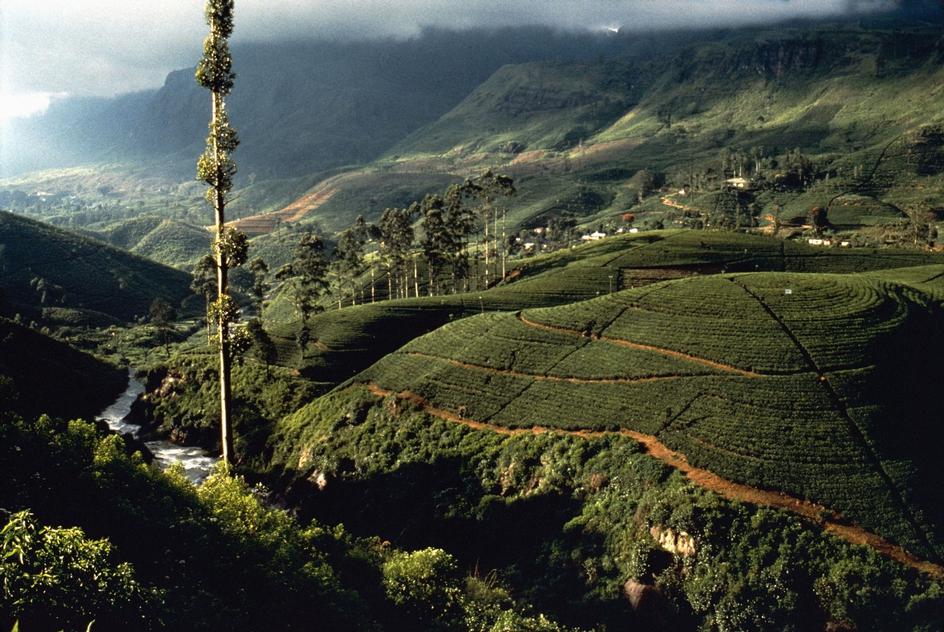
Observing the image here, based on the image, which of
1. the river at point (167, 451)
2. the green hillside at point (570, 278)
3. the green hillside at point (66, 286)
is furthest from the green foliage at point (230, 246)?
the green hillside at point (66, 286)

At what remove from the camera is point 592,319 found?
70375 millimetres

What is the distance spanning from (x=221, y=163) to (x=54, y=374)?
85.5 m

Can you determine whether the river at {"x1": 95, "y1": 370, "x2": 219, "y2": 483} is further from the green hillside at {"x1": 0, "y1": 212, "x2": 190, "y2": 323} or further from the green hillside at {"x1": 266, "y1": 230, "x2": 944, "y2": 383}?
the green hillside at {"x1": 0, "y1": 212, "x2": 190, "y2": 323}

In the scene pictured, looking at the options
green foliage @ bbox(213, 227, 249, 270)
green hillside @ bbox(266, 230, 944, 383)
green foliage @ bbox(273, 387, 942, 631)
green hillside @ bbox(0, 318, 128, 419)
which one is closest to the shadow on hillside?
green foliage @ bbox(273, 387, 942, 631)

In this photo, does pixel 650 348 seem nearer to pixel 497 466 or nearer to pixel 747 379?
pixel 747 379

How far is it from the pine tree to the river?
39.6 metres

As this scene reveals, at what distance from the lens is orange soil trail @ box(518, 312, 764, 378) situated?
54778mm

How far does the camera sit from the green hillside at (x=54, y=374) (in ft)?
265

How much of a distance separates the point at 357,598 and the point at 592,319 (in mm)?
50614

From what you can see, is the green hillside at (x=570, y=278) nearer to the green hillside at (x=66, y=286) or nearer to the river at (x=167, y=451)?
the river at (x=167, y=451)

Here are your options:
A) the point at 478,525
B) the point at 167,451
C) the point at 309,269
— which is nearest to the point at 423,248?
the point at 309,269

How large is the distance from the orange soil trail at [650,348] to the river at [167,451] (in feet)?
132

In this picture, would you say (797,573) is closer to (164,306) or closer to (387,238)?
(387,238)

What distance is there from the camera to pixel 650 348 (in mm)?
61594
